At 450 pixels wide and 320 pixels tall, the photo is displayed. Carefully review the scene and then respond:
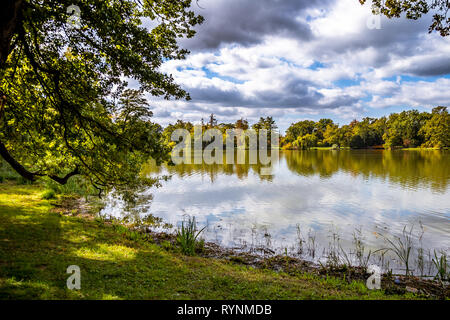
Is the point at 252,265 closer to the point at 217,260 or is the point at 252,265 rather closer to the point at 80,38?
the point at 217,260

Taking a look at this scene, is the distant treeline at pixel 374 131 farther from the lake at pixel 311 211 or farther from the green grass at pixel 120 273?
the green grass at pixel 120 273

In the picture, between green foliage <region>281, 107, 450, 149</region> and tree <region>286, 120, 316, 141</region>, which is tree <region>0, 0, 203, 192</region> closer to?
green foliage <region>281, 107, 450, 149</region>

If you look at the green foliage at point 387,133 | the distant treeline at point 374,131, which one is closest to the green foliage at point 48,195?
the distant treeline at point 374,131

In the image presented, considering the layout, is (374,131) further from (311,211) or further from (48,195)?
(48,195)

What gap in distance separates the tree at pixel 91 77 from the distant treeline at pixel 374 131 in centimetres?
7953

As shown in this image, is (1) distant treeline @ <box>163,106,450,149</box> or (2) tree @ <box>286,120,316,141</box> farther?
(2) tree @ <box>286,120,316,141</box>

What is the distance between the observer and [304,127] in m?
130

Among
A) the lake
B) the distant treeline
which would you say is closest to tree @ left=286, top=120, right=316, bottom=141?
the distant treeline

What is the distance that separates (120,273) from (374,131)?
420 feet

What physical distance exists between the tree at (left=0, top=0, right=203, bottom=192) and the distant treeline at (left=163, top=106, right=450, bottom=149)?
3131 inches

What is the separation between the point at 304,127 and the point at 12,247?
13381 centimetres

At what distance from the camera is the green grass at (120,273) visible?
16.0ft

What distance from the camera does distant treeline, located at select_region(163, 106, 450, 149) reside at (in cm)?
8906
